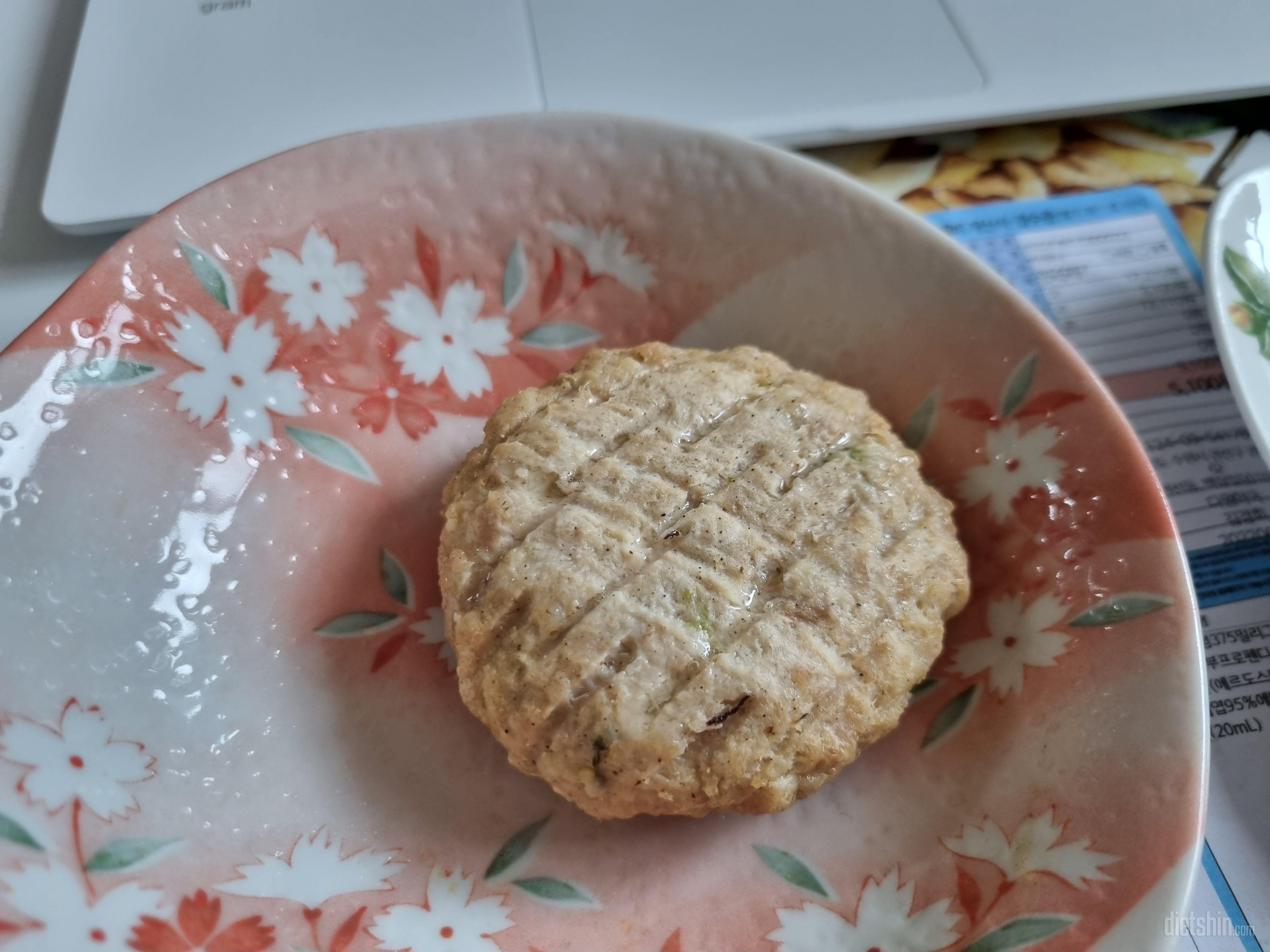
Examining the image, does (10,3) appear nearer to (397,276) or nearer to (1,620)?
(397,276)

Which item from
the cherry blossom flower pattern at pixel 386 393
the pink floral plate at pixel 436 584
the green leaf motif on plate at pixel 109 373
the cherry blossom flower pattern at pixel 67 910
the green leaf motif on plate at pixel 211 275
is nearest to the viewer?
the cherry blossom flower pattern at pixel 67 910

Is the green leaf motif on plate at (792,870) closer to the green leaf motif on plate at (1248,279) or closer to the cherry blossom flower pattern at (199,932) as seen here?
the cherry blossom flower pattern at (199,932)

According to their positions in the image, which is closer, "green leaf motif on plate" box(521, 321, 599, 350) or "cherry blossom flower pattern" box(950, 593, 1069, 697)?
"cherry blossom flower pattern" box(950, 593, 1069, 697)

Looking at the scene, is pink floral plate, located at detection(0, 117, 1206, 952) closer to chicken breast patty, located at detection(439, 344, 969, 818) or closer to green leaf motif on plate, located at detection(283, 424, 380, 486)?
green leaf motif on plate, located at detection(283, 424, 380, 486)

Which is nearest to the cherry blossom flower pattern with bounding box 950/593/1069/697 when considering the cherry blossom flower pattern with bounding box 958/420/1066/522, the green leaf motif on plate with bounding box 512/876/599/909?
the cherry blossom flower pattern with bounding box 958/420/1066/522

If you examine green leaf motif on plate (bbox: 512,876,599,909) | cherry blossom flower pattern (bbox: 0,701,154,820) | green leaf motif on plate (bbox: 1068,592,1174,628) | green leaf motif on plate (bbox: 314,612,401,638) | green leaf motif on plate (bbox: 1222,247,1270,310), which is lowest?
green leaf motif on plate (bbox: 512,876,599,909)

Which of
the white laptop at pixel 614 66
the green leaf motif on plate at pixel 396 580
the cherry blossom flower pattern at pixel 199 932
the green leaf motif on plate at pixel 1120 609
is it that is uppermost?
the white laptop at pixel 614 66

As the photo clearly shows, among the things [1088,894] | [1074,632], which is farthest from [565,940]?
[1074,632]

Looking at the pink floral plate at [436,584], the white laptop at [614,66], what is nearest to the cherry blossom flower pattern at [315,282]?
the pink floral plate at [436,584]
